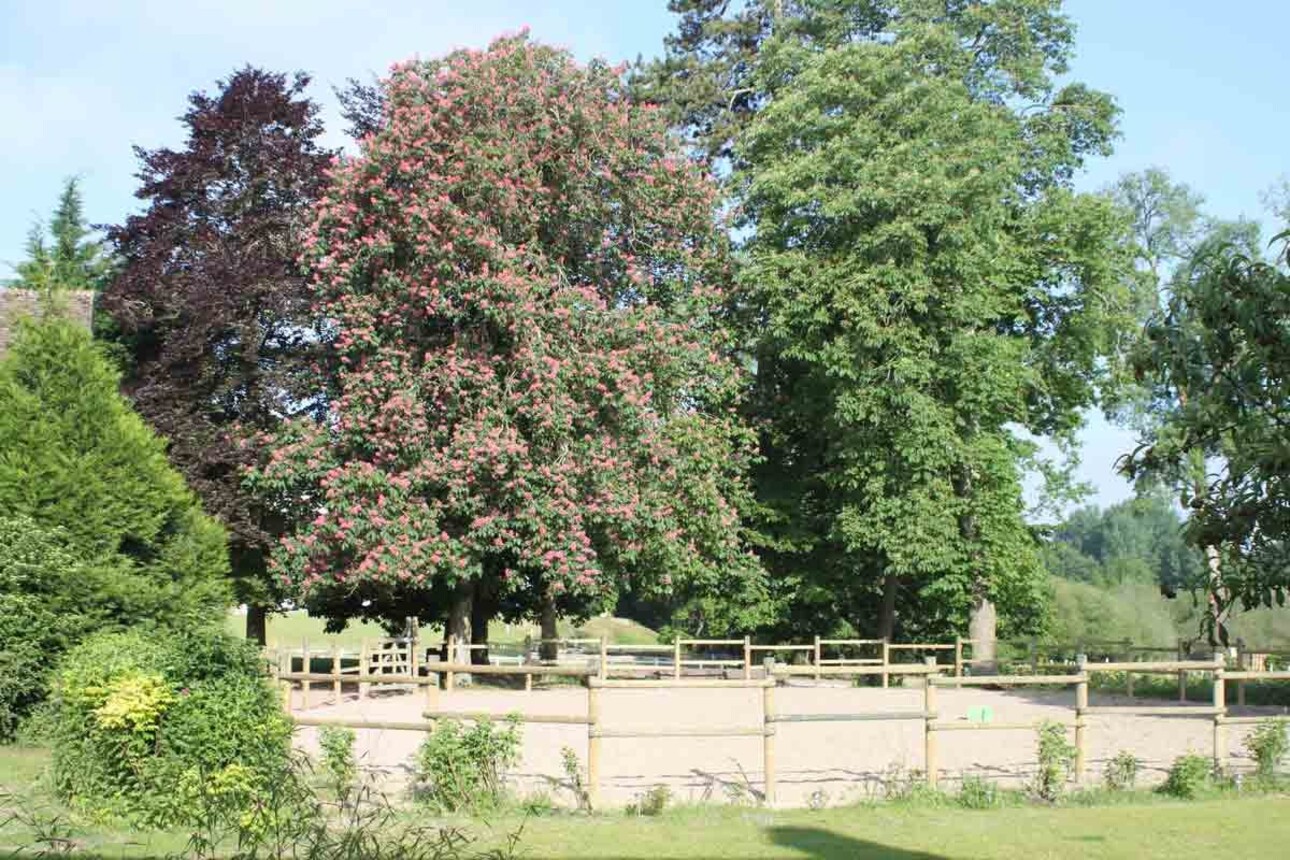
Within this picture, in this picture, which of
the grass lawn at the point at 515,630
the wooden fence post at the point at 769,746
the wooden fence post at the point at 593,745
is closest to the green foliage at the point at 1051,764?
the wooden fence post at the point at 769,746

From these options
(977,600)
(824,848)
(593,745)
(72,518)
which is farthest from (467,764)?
(977,600)

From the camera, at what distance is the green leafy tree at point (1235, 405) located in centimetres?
415

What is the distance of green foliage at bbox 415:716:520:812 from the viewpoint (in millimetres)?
11461

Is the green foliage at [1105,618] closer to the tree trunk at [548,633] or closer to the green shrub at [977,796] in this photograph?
the tree trunk at [548,633]

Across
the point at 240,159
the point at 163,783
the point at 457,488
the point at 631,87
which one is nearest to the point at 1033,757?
the point at 163,783

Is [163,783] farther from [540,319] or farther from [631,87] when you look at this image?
[631,87]

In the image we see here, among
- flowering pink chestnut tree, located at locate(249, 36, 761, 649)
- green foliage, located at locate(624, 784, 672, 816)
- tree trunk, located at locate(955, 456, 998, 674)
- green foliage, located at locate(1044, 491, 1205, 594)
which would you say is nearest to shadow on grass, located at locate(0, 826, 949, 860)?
green foliage, located at locate(624, 784, 672, 816)

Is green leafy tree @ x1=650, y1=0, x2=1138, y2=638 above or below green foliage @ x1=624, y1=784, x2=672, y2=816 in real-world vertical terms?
above

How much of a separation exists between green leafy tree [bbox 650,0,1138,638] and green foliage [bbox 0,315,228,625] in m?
16.6

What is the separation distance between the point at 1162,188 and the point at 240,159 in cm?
2809

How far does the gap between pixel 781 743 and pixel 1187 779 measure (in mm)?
6111

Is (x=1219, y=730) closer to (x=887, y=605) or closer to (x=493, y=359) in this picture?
(x=493, y=359)

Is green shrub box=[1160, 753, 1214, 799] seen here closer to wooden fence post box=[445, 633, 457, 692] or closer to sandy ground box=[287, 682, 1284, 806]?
sandy ground box=[287, 682, 1284, 806]

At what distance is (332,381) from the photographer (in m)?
A: 27.5
